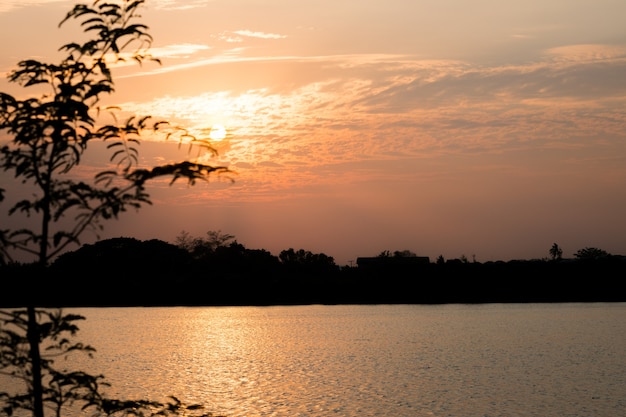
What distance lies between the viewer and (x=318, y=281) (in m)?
173

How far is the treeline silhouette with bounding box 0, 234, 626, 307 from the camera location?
547ft

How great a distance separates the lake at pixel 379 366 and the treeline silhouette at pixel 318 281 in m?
41.9

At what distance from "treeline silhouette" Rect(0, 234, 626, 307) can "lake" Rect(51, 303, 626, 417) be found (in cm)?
4189

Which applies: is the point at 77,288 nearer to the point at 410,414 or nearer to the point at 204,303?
the point at 204,303

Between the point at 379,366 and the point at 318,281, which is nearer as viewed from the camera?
the point at 379,366

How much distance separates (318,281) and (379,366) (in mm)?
105612

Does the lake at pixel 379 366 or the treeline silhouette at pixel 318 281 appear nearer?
the lake at pixel 379 366

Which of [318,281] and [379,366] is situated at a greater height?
[318,281]

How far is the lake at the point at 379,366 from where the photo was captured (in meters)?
46.8

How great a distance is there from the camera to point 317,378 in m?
59.8

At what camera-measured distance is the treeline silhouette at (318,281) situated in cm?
16662

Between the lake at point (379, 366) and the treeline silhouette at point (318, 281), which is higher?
the treeline silhouette at point (318, 281)

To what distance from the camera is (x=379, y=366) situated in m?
67.5

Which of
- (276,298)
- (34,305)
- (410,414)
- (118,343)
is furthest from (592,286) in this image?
(34,305)
